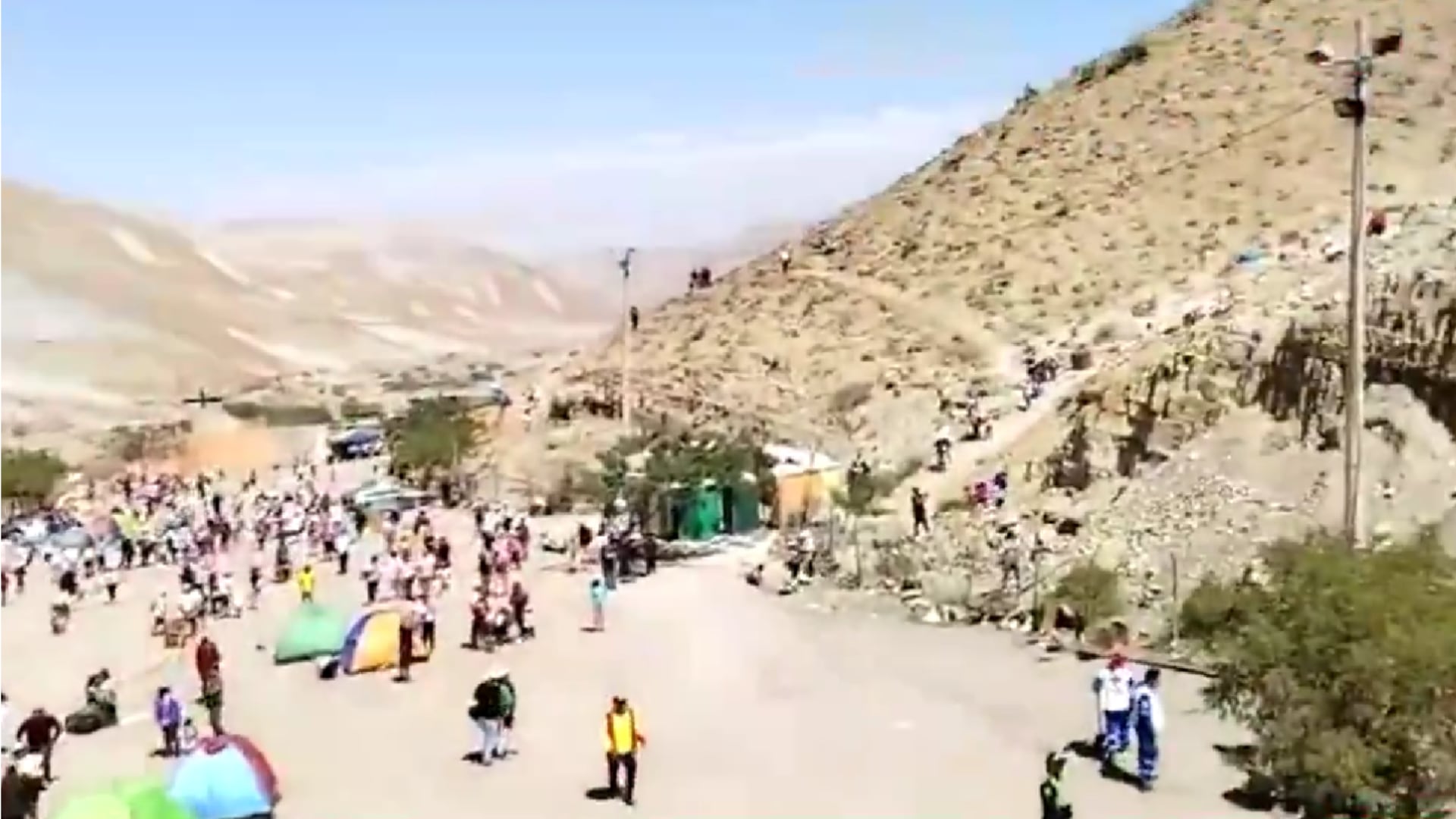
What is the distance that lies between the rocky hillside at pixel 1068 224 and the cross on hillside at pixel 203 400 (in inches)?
1120

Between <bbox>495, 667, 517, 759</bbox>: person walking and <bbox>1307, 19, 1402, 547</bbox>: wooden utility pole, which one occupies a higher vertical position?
<bbox>1307, 19, 1402, 547</bbox>: wooden utility pole

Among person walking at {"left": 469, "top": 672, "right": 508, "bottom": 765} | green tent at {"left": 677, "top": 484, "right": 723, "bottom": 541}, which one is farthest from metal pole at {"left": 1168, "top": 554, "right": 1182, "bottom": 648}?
green tent at {"left": 677, "top": 484, "right": 723, "bottom": 541}

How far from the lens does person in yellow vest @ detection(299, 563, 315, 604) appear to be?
34.4 meters

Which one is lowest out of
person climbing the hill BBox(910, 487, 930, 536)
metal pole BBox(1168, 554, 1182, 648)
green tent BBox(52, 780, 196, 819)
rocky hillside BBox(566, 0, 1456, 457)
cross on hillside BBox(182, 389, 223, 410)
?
green tent BBox(52, 780, 196, 819)

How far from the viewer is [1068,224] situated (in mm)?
63781

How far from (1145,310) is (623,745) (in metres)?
35.2

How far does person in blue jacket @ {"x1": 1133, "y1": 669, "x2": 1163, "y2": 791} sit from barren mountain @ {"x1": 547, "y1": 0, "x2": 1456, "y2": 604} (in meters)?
8.97

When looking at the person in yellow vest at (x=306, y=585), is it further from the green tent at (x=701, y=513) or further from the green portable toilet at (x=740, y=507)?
the green portable toilet at (x=740, y=507)

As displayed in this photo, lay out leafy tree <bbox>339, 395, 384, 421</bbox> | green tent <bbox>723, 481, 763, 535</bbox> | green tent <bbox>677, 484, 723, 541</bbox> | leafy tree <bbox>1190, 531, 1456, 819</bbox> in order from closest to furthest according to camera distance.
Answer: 1. leafy tree <bbox>1190, 531, 1456, 819</bbox>
2. green tent <bbox>677, 484, 723, 541</bbox>
3. green tent <bbox>723, 481, 763, 535</bbox>
4. leafy tree <bbox>339, 395, 384, 421</bbox>

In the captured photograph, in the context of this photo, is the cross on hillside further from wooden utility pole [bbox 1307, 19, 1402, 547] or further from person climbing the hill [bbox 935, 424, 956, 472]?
wooden utility pole [bbox 1307, 19, 1402, 547]

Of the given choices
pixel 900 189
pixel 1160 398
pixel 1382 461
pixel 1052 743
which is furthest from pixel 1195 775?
pixel 900 189

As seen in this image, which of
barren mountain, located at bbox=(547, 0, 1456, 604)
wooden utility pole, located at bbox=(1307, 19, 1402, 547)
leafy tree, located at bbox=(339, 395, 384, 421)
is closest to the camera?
wooden utility pole, located at bbox=(1307, 19, 1402, 547)

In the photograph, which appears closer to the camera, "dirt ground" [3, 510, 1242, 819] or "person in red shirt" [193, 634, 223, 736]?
"dirt ground" [3, 510, 1242, 819]

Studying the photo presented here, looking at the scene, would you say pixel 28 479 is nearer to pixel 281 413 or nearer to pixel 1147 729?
pixel 281 413
